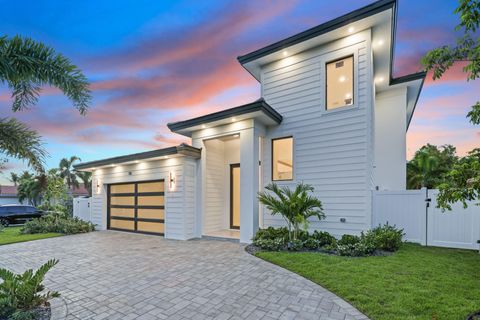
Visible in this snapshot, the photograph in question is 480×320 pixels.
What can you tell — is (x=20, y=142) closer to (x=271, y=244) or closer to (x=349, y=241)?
(x=271, y=244)

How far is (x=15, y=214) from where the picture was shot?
13711 millimetres

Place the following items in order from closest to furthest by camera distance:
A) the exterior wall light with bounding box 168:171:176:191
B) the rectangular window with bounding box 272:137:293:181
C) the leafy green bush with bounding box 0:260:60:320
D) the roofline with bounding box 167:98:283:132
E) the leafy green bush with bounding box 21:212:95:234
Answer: the leafy green bush with bounding box 0:260:60:320 < the roofline with bounding box 167:98:283:132 < the rectangular window with bounding box 272:137:293:181 < the exterior wall light with bounding box 168:171:176:191 < the leafy green bush with bounding box 21:212:95:234

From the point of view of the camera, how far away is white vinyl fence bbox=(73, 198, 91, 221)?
38.7ft

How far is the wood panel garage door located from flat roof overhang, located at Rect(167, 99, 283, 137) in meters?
2.47

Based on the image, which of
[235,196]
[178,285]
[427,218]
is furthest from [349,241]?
[235,196]

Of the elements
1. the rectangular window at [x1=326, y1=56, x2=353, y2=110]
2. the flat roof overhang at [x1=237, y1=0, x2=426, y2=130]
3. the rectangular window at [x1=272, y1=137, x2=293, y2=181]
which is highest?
the flat roof overhang at [x1=237, y1=0, x2=426, y2=130]

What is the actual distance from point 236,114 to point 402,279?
5.66 m

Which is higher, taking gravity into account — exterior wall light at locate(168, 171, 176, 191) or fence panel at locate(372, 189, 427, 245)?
exterior wall light at locate(168, 171, 176, 191)

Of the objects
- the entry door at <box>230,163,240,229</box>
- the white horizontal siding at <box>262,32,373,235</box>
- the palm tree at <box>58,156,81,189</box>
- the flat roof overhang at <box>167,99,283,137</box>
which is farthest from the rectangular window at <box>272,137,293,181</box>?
the palm tree at <box>58,156,81,189</box>

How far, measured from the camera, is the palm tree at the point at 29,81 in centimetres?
231

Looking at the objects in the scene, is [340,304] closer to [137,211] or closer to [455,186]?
[455,186]

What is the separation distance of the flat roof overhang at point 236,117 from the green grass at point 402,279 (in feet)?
13.3

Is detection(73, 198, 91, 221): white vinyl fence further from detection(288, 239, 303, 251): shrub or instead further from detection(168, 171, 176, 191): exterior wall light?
detection(288, 239, 303, 251): shrub

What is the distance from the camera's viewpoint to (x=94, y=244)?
24.6 feet
